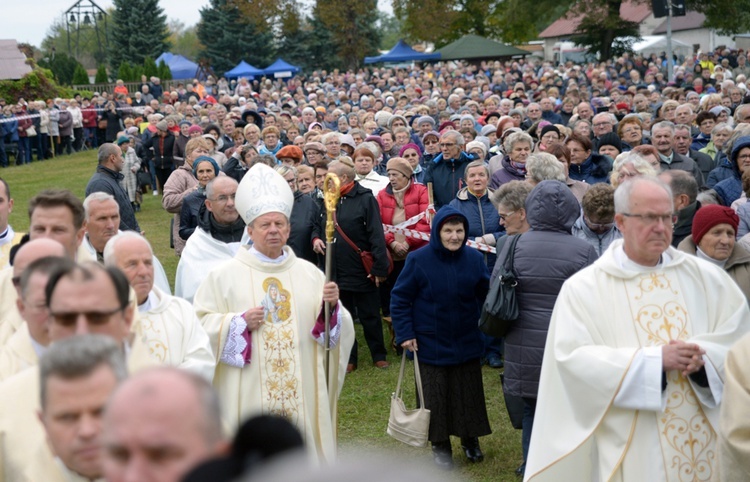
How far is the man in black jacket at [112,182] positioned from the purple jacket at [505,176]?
358cm

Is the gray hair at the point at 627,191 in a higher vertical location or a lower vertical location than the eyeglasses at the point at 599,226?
higher

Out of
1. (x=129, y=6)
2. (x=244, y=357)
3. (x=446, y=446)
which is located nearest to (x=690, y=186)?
(x=446, y=446)

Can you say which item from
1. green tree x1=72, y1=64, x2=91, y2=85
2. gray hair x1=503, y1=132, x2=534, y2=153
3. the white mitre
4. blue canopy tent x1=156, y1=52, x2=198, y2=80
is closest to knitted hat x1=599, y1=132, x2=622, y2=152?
gray hair x1=503, y1=132, x2=534, y2=153

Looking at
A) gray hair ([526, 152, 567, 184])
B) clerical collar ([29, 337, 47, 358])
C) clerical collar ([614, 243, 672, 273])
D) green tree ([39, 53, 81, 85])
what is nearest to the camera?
clerical collar ([29, 337, 47, 358])

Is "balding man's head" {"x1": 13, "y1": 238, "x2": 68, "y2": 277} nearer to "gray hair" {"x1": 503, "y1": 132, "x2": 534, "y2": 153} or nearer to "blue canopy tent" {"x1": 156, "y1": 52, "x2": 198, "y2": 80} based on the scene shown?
"gray hair" {"x1": 503, "y1": 132, "x2": 534, "y2": 153}

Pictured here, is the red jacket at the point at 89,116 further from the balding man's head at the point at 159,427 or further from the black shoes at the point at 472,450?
the balding man's head at the point at 159,427

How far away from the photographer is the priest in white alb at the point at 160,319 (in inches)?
194

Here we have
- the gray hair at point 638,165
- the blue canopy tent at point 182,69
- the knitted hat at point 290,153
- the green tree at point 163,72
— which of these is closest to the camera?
the gray hair at point 638,165

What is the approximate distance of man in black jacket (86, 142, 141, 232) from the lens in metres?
10.3

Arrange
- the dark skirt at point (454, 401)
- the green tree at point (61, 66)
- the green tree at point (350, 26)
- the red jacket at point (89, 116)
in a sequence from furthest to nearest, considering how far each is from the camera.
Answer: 1. the green tree at point (350, 26)
2. the green tree at point (61, 66)
3. the red jacket at point (89, 116)
4. the dark skirt at point (454, 401)

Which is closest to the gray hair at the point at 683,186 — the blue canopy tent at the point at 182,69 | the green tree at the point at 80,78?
the green tree at the point at 80,78

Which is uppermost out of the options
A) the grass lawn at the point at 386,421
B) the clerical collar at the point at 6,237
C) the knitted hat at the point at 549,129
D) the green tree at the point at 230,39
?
the green tree at the point at 230,39

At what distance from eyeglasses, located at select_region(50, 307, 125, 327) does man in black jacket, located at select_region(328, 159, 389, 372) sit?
6053mm

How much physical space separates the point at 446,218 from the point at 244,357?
1910 millimetres
